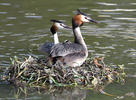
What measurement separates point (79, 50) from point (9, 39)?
3262 millimetres

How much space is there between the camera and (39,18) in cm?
1482

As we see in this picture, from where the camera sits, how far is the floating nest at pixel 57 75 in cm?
899

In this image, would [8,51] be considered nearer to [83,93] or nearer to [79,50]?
[79,50]

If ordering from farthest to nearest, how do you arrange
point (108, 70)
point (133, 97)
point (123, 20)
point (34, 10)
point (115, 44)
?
point (34, 10) < point (123, 20) < point (115, 44) < point (108, 70) < point (133, 97)

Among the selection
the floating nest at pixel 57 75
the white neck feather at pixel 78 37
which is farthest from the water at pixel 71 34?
the white neck feather at pixel 78 37

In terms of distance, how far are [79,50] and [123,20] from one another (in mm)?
4693

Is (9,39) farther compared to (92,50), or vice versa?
(9,39)

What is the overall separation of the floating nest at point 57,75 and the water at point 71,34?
24 cm

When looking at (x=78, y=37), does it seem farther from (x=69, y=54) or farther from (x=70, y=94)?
(x=70, y=94)

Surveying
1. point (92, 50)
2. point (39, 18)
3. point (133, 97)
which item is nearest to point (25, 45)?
point (92, 50)

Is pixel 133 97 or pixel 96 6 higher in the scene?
pixel 96 6

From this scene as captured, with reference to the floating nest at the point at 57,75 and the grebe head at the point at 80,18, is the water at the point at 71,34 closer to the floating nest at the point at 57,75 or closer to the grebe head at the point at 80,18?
the floating nest at the point at 57,75

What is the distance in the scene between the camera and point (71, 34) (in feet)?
42.9

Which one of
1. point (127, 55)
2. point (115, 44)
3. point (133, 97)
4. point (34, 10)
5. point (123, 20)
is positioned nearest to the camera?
point (133, 97)
